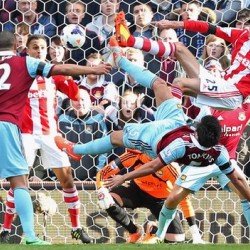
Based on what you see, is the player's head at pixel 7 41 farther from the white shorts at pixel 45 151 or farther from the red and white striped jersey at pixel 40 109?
the white shorts at pixel 45 151

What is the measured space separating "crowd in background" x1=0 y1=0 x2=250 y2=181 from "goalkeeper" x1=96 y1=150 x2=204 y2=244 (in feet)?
3.27

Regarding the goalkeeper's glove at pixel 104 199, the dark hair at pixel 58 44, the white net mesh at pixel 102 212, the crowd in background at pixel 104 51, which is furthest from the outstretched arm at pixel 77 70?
the dark hair at pixel 58 44

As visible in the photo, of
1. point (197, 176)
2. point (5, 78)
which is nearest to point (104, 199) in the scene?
point (197, 176)

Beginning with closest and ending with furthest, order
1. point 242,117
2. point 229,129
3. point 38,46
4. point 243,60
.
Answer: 1. point 243,60
2. point 229,129
3. point 242,117
4. point 38,46

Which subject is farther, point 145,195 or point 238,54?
point 145,195

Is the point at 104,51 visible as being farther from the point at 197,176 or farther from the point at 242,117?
the point at 197,176

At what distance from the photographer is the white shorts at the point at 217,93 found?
39.1 ft

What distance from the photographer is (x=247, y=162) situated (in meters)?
13.8

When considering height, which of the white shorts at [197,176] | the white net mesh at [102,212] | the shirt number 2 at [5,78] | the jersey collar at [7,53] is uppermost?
the jersey collar at [7,53]

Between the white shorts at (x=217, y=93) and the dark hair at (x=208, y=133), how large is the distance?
Result: 907mm

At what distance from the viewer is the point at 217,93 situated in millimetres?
11930

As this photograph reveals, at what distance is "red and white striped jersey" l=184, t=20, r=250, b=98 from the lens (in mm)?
12094

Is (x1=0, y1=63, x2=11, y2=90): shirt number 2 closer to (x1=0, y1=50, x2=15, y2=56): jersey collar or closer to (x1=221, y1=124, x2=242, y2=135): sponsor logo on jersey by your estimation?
(x1=0, y1=50, x2=15, y2=56): jersey collar

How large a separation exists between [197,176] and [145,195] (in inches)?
32.5
